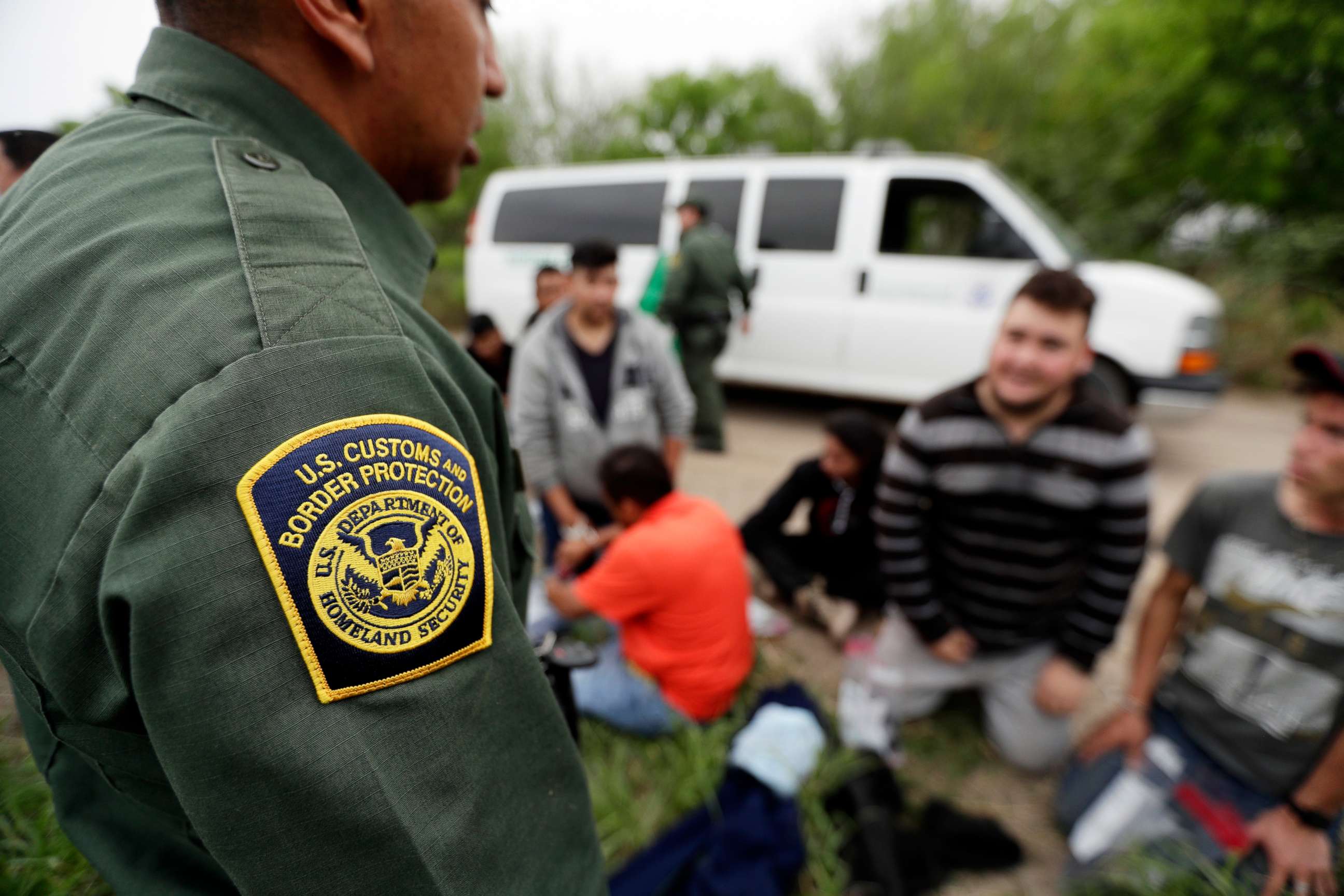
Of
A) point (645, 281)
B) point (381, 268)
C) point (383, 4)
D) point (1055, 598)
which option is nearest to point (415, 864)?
point (381, 268)

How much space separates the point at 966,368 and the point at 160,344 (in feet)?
16.9

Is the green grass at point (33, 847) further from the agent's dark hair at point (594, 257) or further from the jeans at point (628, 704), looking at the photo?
the agent's dark hair at point (594, 257)

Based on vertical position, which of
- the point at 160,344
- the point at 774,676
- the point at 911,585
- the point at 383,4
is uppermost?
the point at 383,4

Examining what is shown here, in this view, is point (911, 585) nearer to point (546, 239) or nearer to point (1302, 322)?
point (546, 239)

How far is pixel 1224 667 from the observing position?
6.13ft

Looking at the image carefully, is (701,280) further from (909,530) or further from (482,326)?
(909,530)

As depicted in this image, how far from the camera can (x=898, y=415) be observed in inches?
245

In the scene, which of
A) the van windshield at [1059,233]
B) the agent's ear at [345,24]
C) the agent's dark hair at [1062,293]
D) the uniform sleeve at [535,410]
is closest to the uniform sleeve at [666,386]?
the uniform sleeve at [535,410]

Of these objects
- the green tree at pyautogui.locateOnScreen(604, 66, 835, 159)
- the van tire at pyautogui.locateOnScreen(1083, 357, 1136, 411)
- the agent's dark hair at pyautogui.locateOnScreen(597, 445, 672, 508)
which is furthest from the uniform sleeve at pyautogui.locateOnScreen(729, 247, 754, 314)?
the green tree at pyautogui.locateOnScreen(604, 66, 835, 159)

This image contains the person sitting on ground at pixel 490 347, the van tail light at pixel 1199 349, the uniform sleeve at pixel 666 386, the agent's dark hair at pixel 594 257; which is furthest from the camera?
the van tail light at pixel 1199 349

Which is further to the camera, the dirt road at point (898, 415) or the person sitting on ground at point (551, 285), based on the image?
the person sitting on ground at point (551, 285)

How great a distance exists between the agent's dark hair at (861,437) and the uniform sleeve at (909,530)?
2.03 ft

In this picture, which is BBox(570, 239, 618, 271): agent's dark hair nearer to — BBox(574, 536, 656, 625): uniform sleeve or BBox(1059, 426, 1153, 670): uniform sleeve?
BBox(574, 536, 656, 625): uniform sleeve

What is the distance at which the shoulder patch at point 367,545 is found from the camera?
1.49 ft
